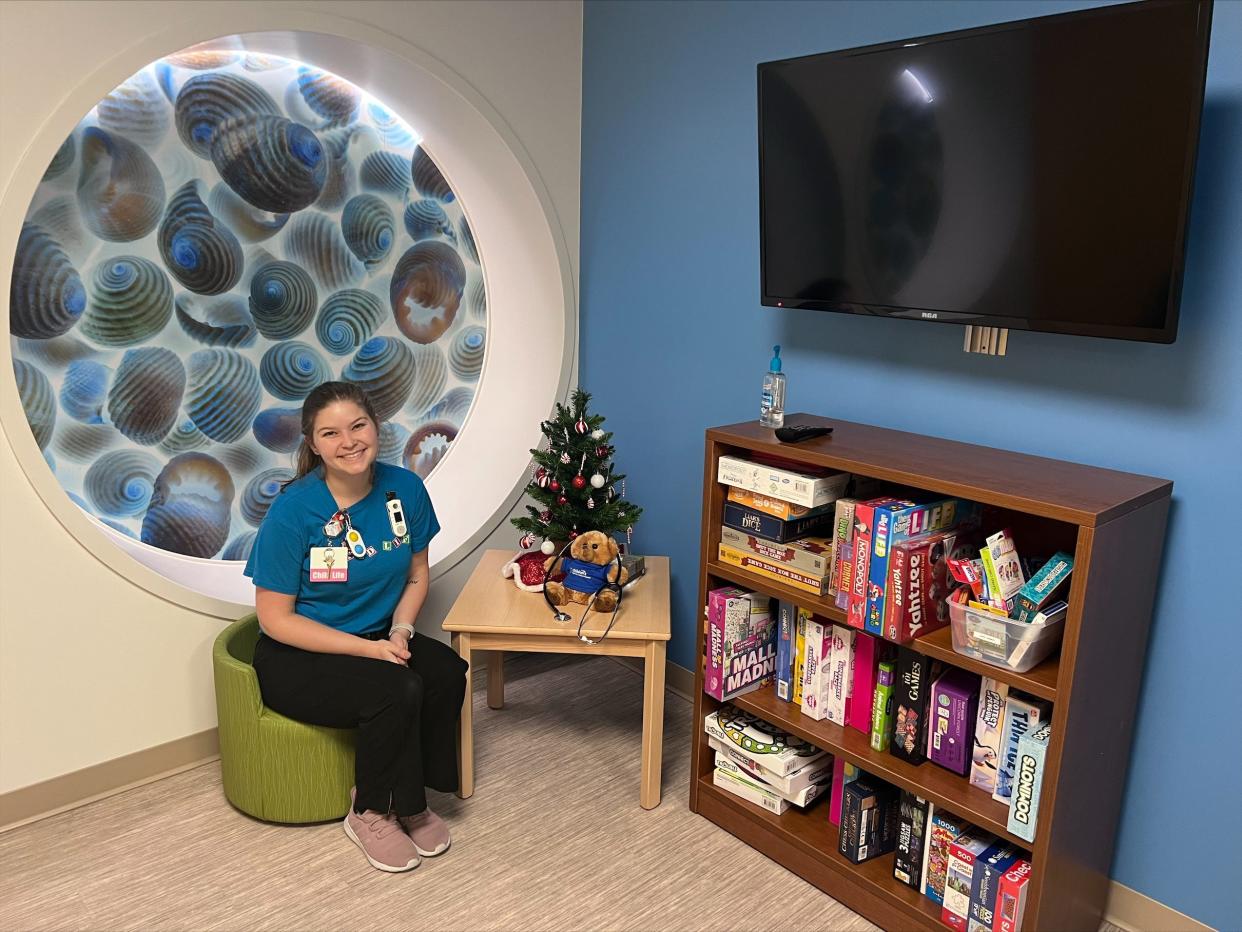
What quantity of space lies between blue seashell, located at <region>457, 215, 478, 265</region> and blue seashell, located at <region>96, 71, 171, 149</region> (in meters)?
0.96

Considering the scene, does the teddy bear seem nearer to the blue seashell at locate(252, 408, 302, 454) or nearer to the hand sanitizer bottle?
the hand sanitizer bottle

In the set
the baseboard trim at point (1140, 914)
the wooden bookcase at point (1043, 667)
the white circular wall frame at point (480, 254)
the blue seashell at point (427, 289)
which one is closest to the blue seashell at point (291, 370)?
the blue seashell at point (427, 289)

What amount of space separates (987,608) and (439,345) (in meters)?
2.18

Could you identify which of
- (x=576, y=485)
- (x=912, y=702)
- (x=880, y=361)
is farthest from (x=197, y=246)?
(x=912, y=702)

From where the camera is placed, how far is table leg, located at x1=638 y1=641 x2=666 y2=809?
7.99 ft

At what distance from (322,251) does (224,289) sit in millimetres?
339

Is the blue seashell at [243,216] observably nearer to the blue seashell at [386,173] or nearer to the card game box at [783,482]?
the blue seashell at [386,173]

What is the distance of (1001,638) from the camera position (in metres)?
1.83

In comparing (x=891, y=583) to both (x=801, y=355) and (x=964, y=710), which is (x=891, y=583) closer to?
(x=964, y=710)

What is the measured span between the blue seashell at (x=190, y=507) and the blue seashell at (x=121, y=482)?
3cm

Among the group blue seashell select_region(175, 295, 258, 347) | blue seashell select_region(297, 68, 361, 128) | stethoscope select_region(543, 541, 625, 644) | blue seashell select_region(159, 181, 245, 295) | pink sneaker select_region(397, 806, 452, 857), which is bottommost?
pink sneaker select_region(397, 806, 452, 857)

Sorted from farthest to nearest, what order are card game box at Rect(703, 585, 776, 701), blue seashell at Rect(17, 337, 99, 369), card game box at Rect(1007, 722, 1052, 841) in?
blue seashell at Rect(17, 337, 99, 369), card game box at Rect(703, 585, 776, 701), card game box at Rect(1007, 722, 1052, 841)

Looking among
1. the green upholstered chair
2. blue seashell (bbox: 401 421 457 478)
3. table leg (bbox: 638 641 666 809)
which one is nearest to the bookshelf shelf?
table leg (bbox: 638 641 666 809)

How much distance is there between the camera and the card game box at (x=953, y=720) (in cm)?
199
